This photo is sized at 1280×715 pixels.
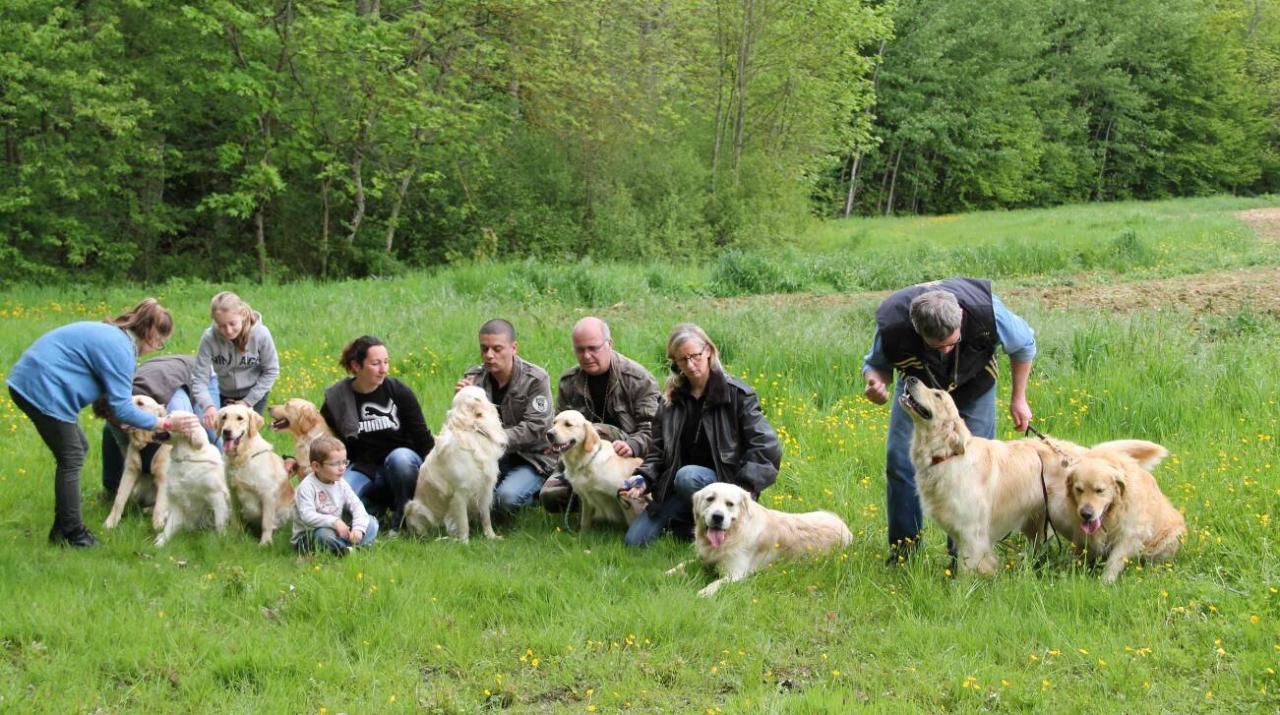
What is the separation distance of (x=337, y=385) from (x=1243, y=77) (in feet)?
182

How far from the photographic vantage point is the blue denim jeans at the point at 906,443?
5.10 meters

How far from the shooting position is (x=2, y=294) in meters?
15.2

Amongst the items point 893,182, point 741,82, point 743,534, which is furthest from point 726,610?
point 893,182

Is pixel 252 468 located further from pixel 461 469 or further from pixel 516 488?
Answer: pixel 516 488

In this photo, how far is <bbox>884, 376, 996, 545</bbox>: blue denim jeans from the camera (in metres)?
5.10

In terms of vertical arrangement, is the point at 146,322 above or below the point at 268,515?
above

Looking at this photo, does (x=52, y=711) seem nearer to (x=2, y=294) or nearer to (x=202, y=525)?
(x=202, y=525)

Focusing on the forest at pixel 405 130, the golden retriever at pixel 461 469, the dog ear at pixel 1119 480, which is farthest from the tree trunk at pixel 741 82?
the dog ear at pixel 1119 480

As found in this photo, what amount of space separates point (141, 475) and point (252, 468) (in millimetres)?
1069

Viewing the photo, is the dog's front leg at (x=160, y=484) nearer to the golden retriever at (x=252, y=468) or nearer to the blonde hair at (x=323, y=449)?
the golden retriever at (x=252, y=468)

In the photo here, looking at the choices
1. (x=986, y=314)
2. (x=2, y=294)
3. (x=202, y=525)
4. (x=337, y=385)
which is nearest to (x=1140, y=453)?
(x=986, y=314)

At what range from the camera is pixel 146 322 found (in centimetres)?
569

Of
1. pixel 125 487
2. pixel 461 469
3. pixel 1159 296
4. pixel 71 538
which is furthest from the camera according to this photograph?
pixel 1159 296

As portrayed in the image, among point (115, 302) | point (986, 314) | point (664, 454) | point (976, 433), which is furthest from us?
point (115, 302)
